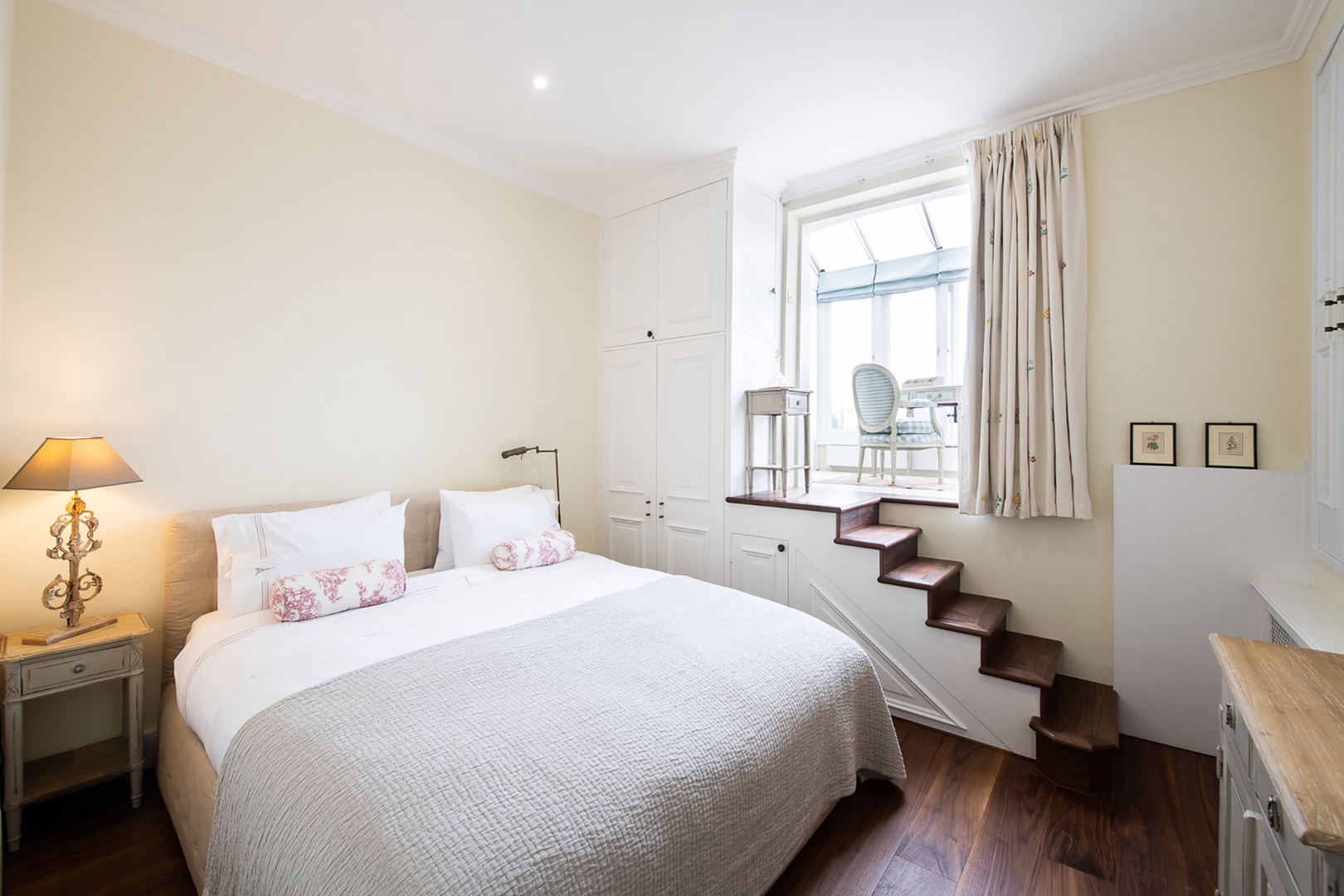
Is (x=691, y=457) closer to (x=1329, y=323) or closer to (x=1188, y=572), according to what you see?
(x=1188, y=572)

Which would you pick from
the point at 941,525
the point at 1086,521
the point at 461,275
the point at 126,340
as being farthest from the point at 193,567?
the point at 1086,521

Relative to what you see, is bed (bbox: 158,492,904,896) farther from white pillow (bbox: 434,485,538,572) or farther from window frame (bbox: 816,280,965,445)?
window frame (bbox: 816,280,965,445)

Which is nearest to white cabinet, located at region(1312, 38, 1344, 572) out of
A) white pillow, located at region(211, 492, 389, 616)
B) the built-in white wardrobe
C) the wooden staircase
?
the wooden staircase

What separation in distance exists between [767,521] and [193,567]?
2.49m

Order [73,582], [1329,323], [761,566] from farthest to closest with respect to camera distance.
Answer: [761,566] → [73,582] → [1329,323]

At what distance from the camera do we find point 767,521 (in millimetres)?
2990

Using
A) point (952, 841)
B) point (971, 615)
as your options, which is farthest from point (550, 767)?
point (971, 615)

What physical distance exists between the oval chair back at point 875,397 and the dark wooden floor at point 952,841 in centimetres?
183

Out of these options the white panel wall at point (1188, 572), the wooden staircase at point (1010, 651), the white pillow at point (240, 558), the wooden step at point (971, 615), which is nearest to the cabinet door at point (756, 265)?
the wooden staircase at point (1010, 651)

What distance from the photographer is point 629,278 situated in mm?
3600

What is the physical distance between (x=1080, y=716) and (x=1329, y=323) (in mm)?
1600

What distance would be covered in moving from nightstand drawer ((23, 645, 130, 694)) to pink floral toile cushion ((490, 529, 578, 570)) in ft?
4.17

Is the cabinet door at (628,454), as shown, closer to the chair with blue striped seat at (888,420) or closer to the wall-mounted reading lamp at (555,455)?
the wall-mounted reading lamp at (555,455)

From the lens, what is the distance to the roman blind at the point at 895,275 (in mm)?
3559
